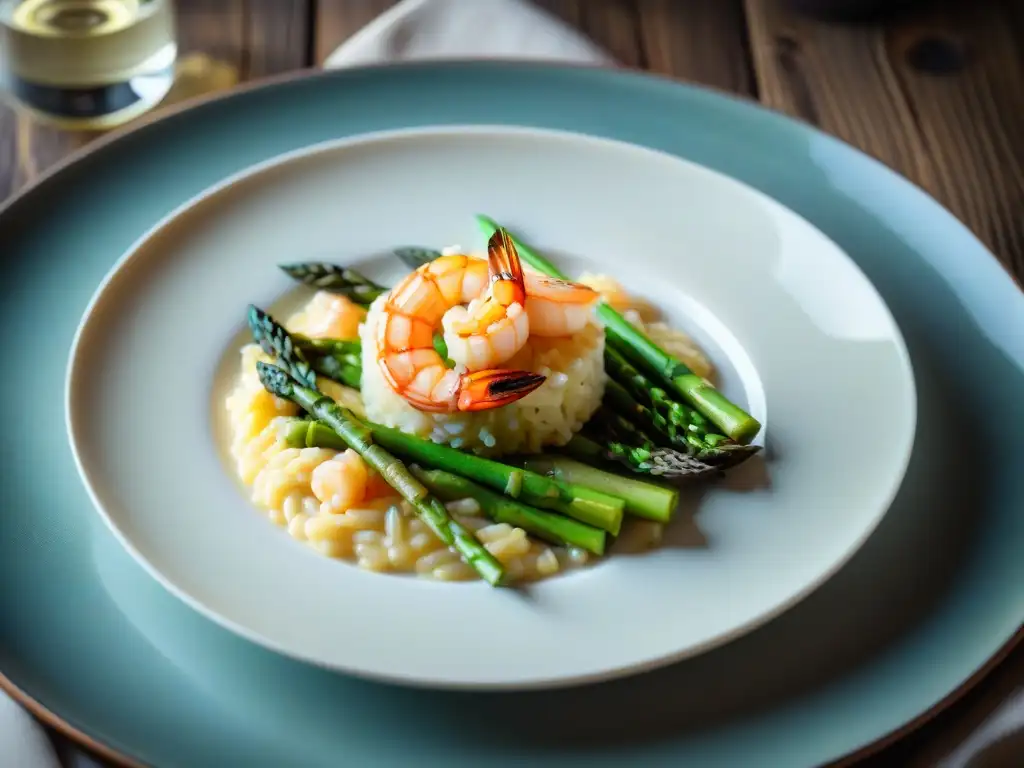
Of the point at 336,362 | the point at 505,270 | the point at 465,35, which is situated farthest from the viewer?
the point at 465,35

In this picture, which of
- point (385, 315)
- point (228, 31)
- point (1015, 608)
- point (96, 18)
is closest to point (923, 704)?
point (1015, 608)

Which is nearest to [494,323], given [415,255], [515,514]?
[515,514]

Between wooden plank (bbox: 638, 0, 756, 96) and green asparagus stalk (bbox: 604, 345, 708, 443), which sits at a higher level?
wooden plank (bbox: 638, 0, 756, 96)

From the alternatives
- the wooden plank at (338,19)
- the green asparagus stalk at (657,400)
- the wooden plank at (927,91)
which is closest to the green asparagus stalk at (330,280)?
the green asparagus stalk at (657,400)

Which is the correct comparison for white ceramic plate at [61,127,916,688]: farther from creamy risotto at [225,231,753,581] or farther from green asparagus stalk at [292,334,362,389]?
green asparagus stalk at [292,334,362,389]

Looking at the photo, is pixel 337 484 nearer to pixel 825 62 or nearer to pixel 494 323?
pixel 494 323

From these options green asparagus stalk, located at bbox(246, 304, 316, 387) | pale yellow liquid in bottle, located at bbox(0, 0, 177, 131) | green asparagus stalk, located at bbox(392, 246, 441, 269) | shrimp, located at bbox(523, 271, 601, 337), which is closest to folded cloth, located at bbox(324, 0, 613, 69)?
pale yellow liquid in bottle, located at bbox(0, 0, 177, 131)
